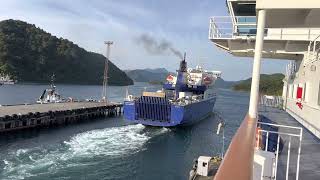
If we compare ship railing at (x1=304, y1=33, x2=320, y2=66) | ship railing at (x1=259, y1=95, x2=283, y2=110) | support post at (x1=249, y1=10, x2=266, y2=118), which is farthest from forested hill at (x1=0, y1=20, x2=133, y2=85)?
support post at (x1=249, y1=10, x2=266, y2=118)

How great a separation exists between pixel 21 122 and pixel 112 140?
992cm

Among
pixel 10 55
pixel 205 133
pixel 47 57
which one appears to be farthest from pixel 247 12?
pixel 47 57

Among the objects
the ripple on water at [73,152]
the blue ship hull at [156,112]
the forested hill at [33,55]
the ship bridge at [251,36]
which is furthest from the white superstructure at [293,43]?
the forested hill at [33,55]

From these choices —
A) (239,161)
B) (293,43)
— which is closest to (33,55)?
(293,43)

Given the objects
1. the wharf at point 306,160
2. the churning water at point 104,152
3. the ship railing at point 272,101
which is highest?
the ship railing at point 272,101

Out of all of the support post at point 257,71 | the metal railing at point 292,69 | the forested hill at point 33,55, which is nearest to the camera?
the support post at point 257,71

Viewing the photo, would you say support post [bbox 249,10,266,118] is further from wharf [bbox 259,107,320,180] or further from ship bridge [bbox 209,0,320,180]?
wharf [bbox 259,107,320,180]

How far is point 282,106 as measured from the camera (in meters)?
24.5

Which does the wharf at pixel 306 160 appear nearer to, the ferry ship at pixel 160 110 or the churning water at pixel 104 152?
the churning water at pixel 104 152

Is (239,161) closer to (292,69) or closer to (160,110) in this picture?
(292,69)

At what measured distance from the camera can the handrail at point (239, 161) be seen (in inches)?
76.5

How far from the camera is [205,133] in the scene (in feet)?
133

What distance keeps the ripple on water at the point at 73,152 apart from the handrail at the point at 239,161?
18.3m

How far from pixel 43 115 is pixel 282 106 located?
24992mm
